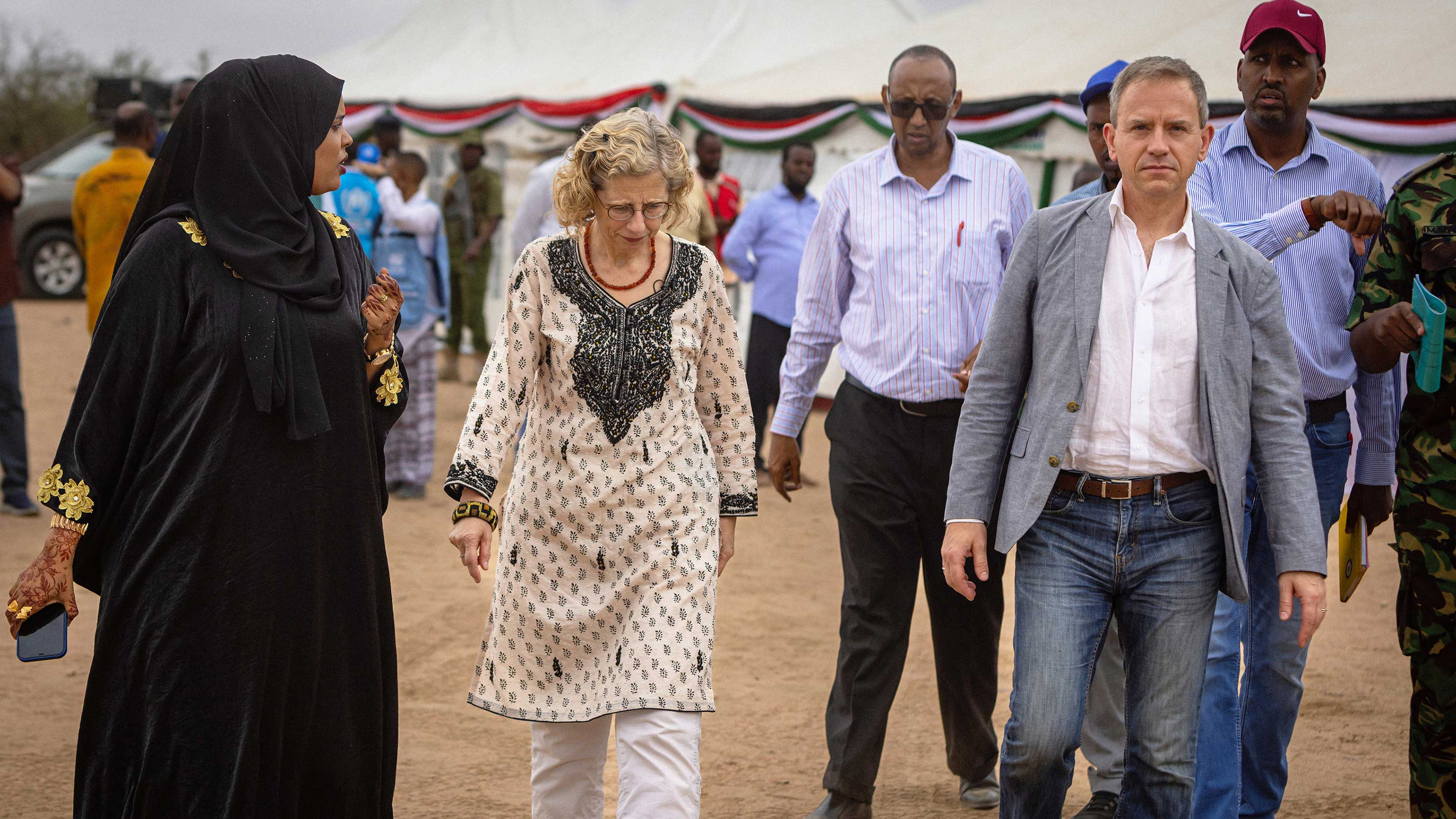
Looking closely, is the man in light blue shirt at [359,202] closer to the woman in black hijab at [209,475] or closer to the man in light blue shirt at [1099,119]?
the man in light blue shirt at [1099,119]

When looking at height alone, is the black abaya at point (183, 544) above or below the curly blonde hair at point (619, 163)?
below

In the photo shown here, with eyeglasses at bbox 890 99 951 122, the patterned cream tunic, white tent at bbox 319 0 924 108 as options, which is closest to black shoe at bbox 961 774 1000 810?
the patterned cream tunic

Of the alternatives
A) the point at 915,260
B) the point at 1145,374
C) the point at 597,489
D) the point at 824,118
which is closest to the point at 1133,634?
the point at 1145,374

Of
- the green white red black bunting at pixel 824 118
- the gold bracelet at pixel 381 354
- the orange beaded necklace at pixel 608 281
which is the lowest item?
the gold bracelet at pixel 381 354

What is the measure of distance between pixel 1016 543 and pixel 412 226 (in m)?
7.03

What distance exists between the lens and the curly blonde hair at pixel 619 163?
3566 millimetres

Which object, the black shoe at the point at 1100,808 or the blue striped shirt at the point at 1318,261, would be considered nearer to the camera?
the blue striped shirt at the point at 1318,261

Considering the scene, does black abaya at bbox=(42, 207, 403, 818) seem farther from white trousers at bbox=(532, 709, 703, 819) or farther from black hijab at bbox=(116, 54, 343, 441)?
white trousers at bbox=(532, 709, 703, 819)

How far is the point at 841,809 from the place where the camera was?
176 inches

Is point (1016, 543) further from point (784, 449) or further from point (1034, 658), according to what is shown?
point (784, 449)

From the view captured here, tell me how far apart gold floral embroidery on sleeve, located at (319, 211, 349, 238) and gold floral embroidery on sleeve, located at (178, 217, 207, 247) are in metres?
0.37

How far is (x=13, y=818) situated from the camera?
171 inches

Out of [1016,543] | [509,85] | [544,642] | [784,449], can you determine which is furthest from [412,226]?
[509,85]

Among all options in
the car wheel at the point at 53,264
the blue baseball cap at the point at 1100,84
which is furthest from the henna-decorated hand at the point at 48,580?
the car wheel at the point at 53,264
